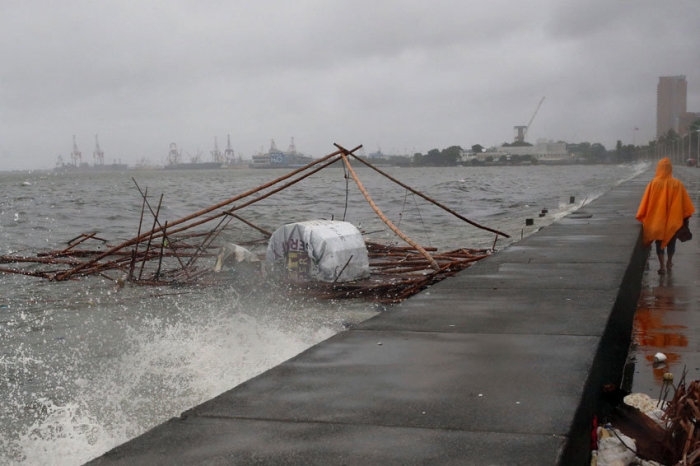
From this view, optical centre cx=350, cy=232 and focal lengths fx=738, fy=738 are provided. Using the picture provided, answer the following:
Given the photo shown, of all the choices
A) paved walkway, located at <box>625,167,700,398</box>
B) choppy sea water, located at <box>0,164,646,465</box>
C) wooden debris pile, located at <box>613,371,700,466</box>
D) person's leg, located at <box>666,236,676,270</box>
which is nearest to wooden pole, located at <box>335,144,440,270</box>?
choppy sea water, located at <box>0,164,646,465</box>

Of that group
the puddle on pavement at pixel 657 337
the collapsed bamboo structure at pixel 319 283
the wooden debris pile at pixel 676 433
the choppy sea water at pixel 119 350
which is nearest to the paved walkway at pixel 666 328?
the puddle on pavement at pixel 657 337

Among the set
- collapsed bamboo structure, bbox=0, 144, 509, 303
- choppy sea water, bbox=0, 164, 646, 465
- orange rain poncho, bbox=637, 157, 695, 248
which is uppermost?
orange rain poncho, bbox=637, 157, 695, 248

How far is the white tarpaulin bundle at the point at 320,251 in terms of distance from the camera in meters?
12.1

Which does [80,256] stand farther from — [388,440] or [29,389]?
[388,440]

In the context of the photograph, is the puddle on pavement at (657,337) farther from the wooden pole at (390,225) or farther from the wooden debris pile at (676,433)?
the wooden pole at (390,225)

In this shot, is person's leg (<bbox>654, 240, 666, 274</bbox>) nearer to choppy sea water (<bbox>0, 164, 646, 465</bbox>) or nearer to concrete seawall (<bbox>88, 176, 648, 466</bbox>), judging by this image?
choppy sea water (<bbox>0, 164, 646, 465</bbox>)

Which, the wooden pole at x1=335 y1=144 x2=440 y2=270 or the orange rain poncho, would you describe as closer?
the orange rain poncho

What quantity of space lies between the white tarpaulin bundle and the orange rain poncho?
15.2ft

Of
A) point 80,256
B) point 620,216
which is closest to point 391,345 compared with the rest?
point 620,216

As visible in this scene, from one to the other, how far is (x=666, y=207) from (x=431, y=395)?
8.55 meters

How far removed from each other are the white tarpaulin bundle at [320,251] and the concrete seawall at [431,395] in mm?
5792

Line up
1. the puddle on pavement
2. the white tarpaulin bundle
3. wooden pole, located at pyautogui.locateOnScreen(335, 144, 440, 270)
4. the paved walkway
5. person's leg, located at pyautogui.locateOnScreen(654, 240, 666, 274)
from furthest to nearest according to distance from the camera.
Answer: the white tarpaulin bundle
wooden pole, located at pyautogui.locateOnScreen(335, 144, 440, 270)
person's leg, located at pyautogui.locateOnScreen(654, 240, 666, 274)
the paved walkway
the puddle on pavement

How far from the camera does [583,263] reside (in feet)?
28.3

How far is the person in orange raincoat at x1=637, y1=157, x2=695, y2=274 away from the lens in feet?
35.4
